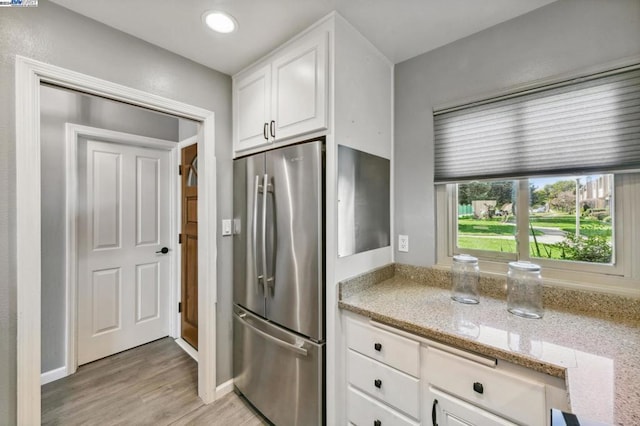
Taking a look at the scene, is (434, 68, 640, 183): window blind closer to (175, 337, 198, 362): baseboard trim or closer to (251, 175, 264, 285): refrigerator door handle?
(251, 175, 264, 285): refrigerator door handle

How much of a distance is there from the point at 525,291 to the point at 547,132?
0.84 metres

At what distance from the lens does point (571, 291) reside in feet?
4.27

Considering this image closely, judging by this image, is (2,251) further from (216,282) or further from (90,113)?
(90,113)

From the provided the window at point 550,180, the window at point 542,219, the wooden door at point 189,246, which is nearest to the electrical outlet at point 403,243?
the window at point 550,180

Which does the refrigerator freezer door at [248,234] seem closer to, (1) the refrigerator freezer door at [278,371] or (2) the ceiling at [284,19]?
(1) the refrigerator freezer door at [278,371]

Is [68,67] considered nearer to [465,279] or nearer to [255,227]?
[255,227]

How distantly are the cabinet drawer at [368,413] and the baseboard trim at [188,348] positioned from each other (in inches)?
66.8

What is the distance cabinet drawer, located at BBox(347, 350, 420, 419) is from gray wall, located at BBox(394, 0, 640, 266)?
771mm

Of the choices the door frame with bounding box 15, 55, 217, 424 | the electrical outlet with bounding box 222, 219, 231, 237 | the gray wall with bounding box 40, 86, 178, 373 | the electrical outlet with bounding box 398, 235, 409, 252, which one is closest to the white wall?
the electrical outlet with bounding box 398, 235, 409, 252

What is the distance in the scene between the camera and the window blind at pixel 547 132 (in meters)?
1.19

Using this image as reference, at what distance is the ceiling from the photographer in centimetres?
133

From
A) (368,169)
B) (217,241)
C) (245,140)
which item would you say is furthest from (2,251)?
(368,169)

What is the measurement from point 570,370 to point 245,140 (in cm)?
201

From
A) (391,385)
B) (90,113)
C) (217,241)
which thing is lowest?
(391,385)
